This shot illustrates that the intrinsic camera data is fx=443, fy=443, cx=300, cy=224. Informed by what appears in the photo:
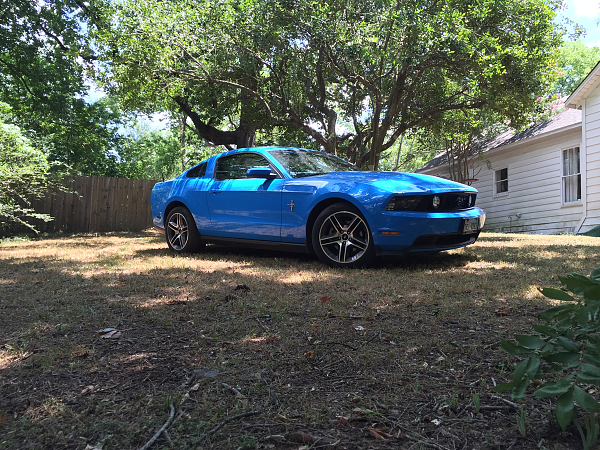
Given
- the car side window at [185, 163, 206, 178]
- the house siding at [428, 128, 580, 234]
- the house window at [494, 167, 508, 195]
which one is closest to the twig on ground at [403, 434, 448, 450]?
the car side window at [185, 163, 206, 178]

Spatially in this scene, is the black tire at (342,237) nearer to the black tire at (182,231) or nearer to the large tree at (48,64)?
the black tire at (182,231)

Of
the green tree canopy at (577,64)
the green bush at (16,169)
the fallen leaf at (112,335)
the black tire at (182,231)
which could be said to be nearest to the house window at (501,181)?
the black tire at (182,231)

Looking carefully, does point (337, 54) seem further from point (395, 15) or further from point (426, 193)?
point (426, 193)

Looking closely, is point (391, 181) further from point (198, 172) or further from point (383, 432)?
point (383, 432)

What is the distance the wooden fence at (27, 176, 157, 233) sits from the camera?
12742 millimetres

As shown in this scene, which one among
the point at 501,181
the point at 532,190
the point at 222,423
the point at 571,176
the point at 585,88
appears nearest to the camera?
the point at 222,423

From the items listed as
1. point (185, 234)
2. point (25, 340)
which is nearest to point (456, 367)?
point (25, 340)

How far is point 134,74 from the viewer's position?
36.6ft

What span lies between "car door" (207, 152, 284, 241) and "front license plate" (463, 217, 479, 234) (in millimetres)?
2300

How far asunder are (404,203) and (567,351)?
143 inches

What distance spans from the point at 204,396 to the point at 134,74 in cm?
1081

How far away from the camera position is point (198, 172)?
23.4 ft

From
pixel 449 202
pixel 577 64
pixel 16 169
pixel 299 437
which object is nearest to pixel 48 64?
pixel 16 169

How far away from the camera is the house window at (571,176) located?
1339 cm
